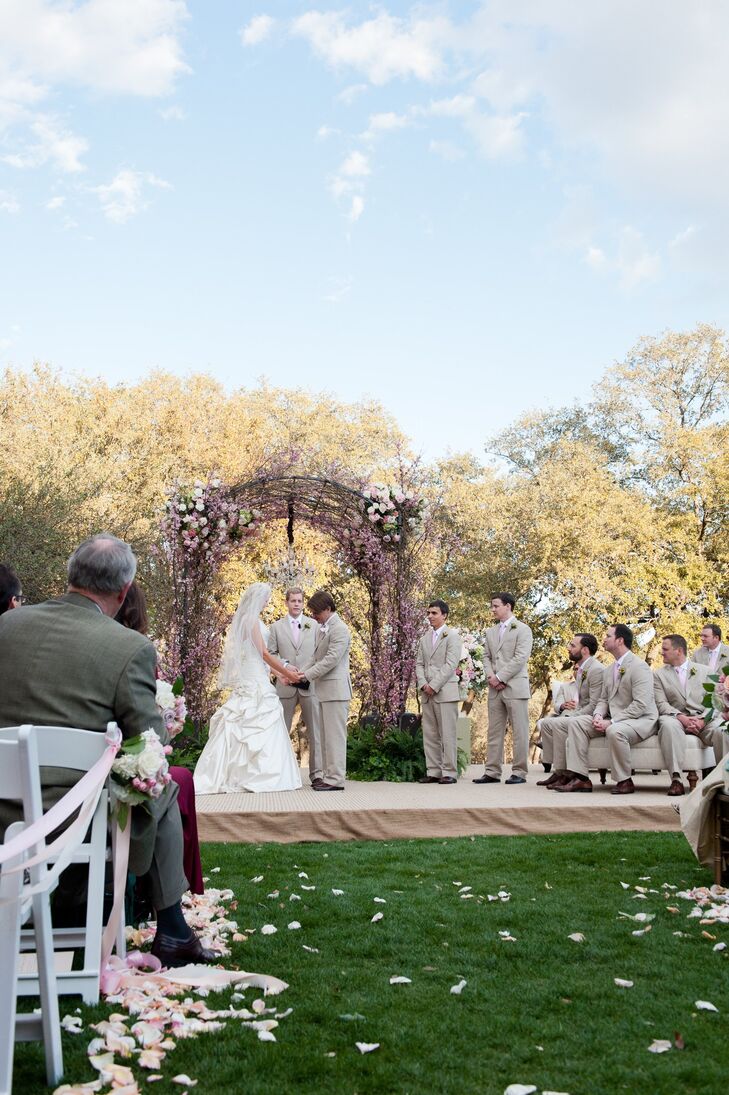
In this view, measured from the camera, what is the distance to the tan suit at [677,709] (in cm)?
937

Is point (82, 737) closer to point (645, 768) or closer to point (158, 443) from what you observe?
point (645, 768)

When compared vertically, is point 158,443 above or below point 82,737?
above

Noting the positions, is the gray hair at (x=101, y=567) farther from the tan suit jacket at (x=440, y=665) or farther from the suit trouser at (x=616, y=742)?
the tan suit jacket at (x=440, y=665)

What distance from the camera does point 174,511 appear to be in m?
12.0

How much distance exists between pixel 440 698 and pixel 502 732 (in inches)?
35.5

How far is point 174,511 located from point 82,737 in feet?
29.3

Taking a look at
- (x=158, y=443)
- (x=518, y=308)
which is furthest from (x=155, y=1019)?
(x=518, y=308)

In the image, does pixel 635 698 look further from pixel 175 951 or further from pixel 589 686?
pixel 175 951

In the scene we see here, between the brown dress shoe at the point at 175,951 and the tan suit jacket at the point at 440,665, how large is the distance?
6.73 meters

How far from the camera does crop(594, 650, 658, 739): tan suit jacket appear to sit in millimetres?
9531

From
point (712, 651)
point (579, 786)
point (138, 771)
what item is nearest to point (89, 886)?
point (138, 771)

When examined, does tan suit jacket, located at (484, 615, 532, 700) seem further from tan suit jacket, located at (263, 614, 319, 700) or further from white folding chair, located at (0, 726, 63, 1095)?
Result: white folding chair, located at (0, 726, 63, 1095)

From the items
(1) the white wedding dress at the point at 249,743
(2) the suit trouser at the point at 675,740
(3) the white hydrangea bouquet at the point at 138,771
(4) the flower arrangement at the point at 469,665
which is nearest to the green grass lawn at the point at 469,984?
(3) the white hydrangea bouquet at the point at 138,771

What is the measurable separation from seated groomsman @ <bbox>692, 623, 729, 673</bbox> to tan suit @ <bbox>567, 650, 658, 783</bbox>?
36.2 inches
